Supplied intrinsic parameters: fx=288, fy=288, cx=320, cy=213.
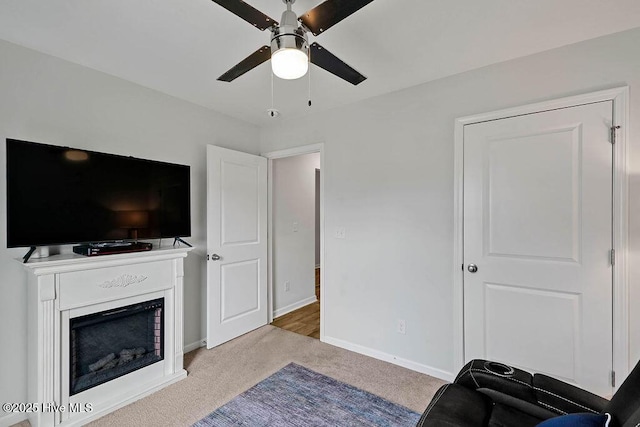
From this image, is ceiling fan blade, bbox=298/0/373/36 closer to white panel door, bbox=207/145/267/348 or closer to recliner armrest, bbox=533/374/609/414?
recliner armrest, bbox=533/374/609/414

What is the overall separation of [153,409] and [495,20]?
10.9 feet

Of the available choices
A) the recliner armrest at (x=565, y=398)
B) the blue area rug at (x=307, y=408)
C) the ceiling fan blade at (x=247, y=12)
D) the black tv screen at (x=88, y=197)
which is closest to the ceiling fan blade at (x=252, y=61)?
the ceiling fan blade at (x=247, y=12)

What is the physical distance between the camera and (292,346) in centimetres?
295

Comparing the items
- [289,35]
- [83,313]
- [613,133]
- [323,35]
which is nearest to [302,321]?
[83,313]

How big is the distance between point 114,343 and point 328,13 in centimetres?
254

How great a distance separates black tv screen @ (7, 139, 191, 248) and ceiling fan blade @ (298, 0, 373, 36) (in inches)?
69.2

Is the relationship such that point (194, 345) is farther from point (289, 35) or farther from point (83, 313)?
point (289, 35)

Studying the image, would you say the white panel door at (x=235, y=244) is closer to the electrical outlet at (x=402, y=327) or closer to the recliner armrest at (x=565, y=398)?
the electrical outlet at (x=402, y=327)

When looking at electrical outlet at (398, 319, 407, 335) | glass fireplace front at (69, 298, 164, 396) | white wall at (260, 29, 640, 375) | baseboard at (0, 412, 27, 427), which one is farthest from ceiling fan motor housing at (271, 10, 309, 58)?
baseboard at (0, 412, 27, 427)

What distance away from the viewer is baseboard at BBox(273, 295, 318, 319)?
379 centimetres

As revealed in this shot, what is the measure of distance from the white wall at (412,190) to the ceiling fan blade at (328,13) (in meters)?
1.46

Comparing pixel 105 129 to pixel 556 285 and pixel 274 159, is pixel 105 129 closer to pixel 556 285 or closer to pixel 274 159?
pixel 274 159

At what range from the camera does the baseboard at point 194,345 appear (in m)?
2.82

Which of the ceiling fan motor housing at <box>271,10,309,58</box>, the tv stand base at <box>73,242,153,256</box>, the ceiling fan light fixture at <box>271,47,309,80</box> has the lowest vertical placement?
the tv stand base at <box>73,242,153,256</box>
